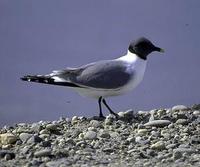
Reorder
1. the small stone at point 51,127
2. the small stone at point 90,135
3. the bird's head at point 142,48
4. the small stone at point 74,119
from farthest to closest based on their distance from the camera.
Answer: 1. the bird's head at point 142,48
2. the small stone at point 74,119
3. the small stone at point 51,127
4. the small stone at point 90,135

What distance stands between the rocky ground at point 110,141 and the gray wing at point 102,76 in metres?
0.29

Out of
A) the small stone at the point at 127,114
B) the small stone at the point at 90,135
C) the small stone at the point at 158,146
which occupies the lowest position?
the small stone at the point at 158,146

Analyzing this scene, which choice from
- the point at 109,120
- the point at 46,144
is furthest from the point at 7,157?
the point at 109,120

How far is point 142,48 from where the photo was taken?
6648 mm

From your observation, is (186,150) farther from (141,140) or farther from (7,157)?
(7,157)

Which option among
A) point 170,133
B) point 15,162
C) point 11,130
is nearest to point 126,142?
point 170,133

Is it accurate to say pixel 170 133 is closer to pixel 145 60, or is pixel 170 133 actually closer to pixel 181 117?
pixel 181 117

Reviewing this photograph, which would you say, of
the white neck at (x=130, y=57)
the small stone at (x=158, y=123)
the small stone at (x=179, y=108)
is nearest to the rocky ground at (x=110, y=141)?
the small stone at (x=158, y=123)

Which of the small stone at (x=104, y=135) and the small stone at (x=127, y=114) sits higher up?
the small stone at (x=127, y=114)

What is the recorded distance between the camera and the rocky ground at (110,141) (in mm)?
4574

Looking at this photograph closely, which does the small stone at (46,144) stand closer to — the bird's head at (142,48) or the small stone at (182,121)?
the small stone at (182,121)

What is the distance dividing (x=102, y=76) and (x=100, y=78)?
0.08ft

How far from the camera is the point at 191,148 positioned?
487 centimetres

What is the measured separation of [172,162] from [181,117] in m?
1.53
